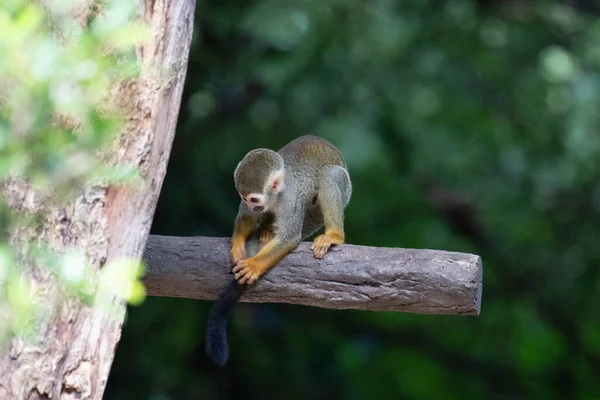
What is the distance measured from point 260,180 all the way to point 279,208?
244mm

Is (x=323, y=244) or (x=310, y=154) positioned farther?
(x=310, y=154)

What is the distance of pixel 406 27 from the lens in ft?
25.9

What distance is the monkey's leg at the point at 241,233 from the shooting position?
3.48 m

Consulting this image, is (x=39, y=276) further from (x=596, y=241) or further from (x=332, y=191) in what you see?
(x=596, y=241)

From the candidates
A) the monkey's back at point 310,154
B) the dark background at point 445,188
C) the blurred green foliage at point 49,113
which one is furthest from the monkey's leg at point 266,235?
the dark background at point 445,188

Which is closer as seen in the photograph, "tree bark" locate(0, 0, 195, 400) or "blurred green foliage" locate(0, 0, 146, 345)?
"blurred green foliage" locate(0, 0, 146, 345)

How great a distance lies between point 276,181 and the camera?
12.0 feet

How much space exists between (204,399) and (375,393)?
65.9 inches

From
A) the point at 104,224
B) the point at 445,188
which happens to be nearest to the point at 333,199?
the point at 104,224

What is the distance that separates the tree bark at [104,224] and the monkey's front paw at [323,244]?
103 cm

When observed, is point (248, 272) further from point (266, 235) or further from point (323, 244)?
point (266, 235)

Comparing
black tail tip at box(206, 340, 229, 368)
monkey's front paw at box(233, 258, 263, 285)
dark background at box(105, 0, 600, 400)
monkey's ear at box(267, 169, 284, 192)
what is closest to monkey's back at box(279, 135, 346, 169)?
monkey's ear at box(267, 169, 284, 192)

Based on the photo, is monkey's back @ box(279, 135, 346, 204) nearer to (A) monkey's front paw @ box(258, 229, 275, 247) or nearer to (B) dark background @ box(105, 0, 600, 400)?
(A) monkey's front paw @ box(258, 229, 275, 247)

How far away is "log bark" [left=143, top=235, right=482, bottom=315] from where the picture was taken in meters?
2.99
